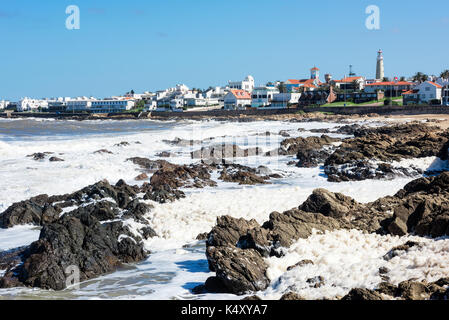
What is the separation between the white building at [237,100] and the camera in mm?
107688

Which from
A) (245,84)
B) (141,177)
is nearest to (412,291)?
(141,177)

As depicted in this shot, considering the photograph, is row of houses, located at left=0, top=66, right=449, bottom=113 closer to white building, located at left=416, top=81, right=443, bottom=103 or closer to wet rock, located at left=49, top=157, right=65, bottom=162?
white building, located at left=416, top=81, right=443, bottom=103

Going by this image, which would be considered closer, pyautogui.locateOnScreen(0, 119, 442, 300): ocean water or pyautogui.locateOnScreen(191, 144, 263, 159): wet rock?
pyautogui.locateOnScreen(0, 119, 442, 300): ocean water

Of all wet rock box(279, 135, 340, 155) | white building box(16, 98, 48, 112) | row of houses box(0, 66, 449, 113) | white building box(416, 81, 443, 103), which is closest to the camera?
wet rock box(279, 135, 340, 155)

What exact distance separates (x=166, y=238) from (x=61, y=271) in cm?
329

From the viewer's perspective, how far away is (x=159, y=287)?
8.85 m

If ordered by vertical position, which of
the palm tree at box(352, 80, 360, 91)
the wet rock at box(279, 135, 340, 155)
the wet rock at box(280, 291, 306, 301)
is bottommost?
the wet rock at box(280, 291, 306, 301)

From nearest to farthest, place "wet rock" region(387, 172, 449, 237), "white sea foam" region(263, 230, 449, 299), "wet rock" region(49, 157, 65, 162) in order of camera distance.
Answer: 1. "white sea foam" region(263, 230, 449, 299)
2. "wet rock" region(387, 172, 449, 237)
3. "wet rock" region(49, 157, 65, 162)

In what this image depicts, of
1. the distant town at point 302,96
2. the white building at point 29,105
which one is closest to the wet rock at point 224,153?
the distant town at point 302,96

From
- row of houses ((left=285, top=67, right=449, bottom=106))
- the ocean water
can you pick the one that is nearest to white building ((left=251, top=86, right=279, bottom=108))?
row of houses ((left=285, top=67, right=449, bottom=106))

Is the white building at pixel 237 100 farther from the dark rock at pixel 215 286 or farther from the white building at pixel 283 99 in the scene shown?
the dark rock at pixel 215 286

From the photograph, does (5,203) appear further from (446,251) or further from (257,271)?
(446,251)

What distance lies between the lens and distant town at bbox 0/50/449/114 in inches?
3068
